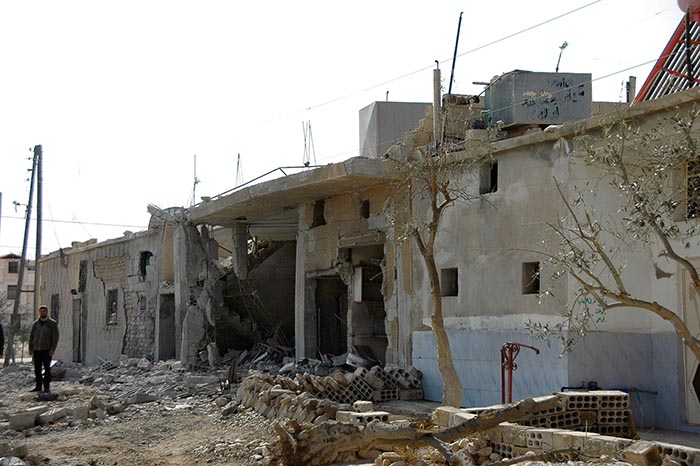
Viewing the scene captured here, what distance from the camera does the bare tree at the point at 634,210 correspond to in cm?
739

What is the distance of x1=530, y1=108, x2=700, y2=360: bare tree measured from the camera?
24.2 feet

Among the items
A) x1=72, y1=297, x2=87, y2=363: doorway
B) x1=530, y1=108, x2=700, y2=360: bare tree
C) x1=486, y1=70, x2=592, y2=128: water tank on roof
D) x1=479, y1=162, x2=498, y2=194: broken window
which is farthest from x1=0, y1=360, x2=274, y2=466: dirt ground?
x1=72, y1=297, x2=87, y2=363: doorway

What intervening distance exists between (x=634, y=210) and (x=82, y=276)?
2520 centimetres

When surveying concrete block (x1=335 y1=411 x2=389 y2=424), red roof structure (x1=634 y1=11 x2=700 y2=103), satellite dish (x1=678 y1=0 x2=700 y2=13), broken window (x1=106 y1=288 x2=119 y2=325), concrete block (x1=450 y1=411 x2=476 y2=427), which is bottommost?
concrete block (x1=335 y1=411 x2=389 y2=424)

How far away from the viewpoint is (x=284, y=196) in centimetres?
1725

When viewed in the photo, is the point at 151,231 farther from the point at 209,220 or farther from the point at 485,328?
the point at 485,328

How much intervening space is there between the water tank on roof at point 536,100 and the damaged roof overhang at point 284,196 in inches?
122

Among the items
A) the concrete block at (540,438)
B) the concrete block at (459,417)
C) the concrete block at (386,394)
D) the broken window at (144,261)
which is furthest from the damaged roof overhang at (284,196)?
the concrete block at (540,438)

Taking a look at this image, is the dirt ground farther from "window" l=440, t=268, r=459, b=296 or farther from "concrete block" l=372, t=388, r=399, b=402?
"window" l=440, t=268, r=459, b=296

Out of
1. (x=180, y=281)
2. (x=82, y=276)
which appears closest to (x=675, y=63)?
(x=180, y=281)

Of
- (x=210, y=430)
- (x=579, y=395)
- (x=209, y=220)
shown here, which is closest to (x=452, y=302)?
(x=210, y=430)

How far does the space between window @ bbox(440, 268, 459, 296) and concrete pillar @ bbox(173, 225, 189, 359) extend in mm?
9657

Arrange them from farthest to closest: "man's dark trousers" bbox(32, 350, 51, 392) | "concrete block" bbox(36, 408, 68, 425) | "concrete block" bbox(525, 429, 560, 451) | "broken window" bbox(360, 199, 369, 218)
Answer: "broken window" bbox(360, 199, 369, 218) < "man's dark trousers" bbox(32, 350, 51, 392) < "concrete block" bbox(36, 408, 68, 425) < "concrete block" bbox(525, 429, 560, 451)

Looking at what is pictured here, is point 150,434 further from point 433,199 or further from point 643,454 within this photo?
point 643,454
